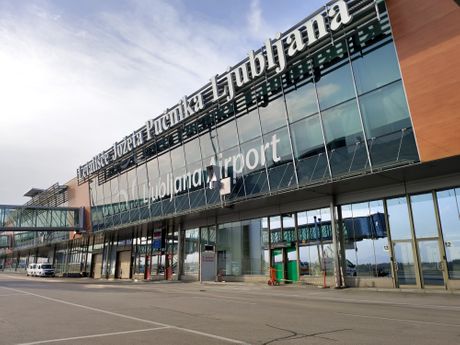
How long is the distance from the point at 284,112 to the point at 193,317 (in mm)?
15154

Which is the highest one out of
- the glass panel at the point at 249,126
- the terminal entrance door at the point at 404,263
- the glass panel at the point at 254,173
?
the glass panel at the point at 249,126

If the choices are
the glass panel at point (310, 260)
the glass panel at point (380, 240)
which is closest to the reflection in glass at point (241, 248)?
the glass panel at point (310, 260)

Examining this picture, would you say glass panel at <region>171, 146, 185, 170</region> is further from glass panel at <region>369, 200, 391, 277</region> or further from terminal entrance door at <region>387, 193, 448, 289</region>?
terminal entrance door at <region>387, 193, 448, 289</region>

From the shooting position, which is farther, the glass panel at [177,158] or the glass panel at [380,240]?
the glass panel at [177,158]

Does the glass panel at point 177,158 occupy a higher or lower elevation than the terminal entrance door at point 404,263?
higher

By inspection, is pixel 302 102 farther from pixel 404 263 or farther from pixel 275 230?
pixel 404 263

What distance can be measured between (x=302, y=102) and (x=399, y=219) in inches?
309

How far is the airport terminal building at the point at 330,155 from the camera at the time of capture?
1744 centimetres

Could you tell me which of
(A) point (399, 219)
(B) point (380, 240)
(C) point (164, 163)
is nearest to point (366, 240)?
(B) point (380, 240)

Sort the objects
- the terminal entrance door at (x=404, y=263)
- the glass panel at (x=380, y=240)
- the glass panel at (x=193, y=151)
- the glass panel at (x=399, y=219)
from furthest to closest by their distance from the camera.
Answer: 1. the glass panel at (x=193, y=151)
2. the glass panel at (x=380, y=240)
3. the glass panel at (x=399, y=219)
4. the terminal entrance door at (x=404, y=263)

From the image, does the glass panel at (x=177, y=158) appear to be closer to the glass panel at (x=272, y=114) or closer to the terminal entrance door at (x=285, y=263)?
the glass panel at (x=272, y=114)

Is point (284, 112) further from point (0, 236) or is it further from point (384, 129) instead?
point (0, 236)

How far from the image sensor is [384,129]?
18859 mm

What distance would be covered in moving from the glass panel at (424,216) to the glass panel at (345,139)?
10.8 feet
